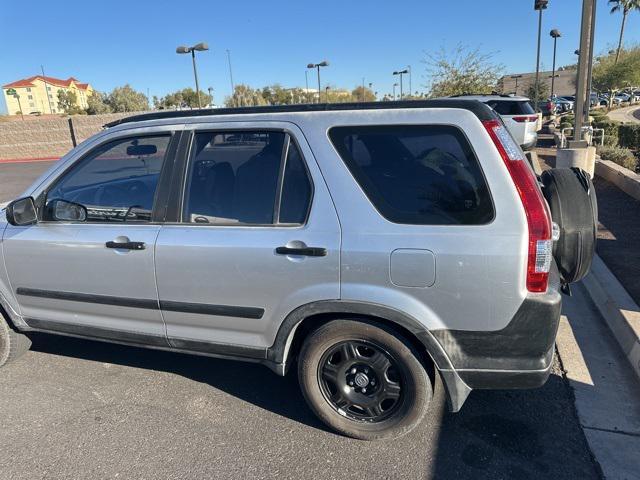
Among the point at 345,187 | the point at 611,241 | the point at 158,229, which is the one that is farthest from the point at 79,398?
the point at 611,241

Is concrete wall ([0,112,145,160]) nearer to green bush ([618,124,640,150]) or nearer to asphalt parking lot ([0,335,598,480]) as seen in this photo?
green bush ([618,124,640,150])

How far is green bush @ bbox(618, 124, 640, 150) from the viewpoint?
532 inches

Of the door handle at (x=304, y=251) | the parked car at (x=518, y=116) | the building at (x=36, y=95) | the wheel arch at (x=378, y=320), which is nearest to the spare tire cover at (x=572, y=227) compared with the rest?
the wheel arch at (x=378, y=320)

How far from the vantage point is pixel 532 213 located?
2287mm

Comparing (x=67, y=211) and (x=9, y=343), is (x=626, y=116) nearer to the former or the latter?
(x=67, y=211)

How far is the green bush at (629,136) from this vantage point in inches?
532

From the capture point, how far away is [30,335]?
14.0 feet

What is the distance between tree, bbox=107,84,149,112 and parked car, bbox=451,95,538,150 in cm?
4872

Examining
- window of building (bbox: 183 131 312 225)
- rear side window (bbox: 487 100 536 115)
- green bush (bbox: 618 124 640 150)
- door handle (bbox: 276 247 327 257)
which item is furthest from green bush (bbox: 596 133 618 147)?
door handle (bbox: 276 247 327 257)

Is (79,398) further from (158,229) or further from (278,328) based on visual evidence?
(278,328)

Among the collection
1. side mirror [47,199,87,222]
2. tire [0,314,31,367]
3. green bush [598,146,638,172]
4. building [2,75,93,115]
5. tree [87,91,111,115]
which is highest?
building [2,75,93,115]

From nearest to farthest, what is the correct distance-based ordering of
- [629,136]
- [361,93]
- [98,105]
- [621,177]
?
[621,177]
[629,136]
[98,105]
[361,93]

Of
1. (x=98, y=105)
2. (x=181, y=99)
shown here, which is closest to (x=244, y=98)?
(x=181, y=99)

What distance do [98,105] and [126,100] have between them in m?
3.49
